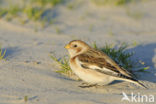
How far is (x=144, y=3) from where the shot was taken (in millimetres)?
9367

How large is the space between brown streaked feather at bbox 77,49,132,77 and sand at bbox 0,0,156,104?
324 millimetres

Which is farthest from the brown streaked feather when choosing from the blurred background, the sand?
the blurred background

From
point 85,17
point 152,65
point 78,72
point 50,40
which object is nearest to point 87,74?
point 78,72

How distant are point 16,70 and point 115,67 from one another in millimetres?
1467

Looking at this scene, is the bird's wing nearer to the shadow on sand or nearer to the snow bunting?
the snow bunting

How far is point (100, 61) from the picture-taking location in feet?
13.0

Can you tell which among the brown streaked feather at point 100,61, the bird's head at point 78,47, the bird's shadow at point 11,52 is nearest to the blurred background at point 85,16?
the bird's shadow at point 11,52

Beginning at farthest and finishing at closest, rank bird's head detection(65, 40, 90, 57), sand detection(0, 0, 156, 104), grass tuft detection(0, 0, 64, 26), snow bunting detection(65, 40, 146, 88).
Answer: grass tuft detection(0, 0, 64, 26)
bird's head detection(65, 40, 90, 57)
snow bunting detection(65, 40, 146, 88)
sand detection(0, 0, 156, 104)

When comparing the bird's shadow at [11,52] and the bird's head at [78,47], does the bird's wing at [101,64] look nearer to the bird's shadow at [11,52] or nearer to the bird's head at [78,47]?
the bird's head at [78,47]

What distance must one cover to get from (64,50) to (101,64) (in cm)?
154

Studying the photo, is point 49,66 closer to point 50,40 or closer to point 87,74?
point 87,74

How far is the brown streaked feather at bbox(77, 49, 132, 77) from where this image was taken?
12.6ft

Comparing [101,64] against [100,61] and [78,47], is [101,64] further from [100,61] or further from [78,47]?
[78,47]

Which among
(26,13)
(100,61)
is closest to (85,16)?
(26,13)
